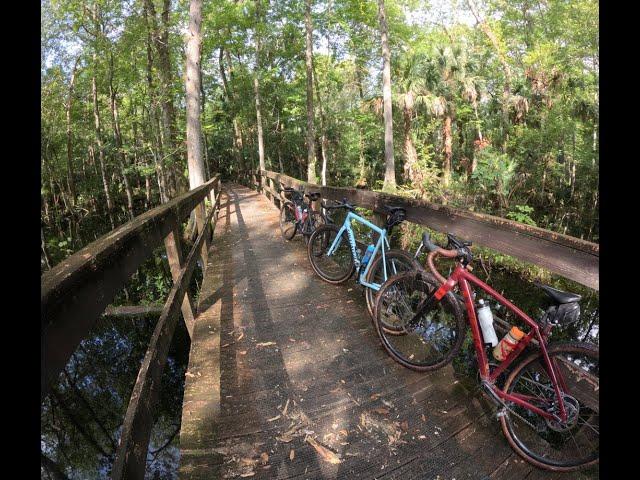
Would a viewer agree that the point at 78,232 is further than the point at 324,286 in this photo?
Yes

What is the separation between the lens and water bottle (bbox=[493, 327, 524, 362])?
7.61ft

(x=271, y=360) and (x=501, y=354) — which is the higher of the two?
(x=501, y=354)

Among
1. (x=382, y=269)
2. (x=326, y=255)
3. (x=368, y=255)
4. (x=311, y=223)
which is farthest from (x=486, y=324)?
(x=311, y=223)

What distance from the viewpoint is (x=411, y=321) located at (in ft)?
10.2

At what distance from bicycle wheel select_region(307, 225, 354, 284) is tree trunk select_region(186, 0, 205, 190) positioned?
550 centimetres

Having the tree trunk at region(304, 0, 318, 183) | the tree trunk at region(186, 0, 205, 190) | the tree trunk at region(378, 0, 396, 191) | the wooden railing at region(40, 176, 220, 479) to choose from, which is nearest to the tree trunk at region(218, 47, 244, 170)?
the tree trunk at region(304, 0, 318, 183)

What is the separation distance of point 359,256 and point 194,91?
7363 millimetres

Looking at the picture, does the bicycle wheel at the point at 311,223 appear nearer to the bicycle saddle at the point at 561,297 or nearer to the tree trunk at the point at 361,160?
the bicycle saddle at the point at 561,297

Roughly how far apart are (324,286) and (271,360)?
5.52 feet

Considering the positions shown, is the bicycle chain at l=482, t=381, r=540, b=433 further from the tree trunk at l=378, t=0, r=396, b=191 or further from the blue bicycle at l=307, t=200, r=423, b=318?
the tree trunk at l=378, t=0, r=396, b=191

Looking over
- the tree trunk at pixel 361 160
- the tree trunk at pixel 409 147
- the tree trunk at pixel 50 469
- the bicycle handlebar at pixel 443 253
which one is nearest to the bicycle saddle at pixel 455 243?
the bicycle handlebar at pixel 443 253
